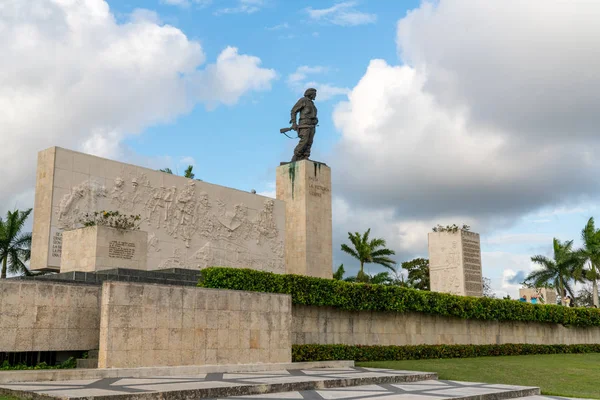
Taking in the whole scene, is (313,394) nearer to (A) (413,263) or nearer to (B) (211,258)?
(B) (211,258)

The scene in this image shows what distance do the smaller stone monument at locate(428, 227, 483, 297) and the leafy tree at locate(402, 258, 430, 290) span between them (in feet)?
61.5

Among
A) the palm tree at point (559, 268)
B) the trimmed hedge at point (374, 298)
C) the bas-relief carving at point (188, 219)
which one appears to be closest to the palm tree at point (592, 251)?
the palm tree at point (559, 268)

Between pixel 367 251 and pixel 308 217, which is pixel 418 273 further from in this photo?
pixel 308 217

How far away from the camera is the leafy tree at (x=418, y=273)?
41.1 m

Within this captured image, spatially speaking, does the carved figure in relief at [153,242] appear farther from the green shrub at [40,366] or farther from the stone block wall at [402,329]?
the green shrub at [40,366]

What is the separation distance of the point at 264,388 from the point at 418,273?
34.9m

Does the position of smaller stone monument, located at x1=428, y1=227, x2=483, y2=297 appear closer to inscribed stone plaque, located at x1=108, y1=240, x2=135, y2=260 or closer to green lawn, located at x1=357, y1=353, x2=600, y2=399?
green lawn, located at x1=357, y1=353, x2=600, y2=399

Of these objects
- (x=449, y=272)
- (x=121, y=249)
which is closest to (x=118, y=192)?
(x=121, y=249)

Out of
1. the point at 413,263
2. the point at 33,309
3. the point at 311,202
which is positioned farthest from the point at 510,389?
the point at 413,263

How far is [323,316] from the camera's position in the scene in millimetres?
13789

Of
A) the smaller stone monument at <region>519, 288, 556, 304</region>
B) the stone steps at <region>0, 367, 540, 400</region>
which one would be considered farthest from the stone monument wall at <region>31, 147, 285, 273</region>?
the smaller stone monument at <region>519, 288, 556, 304</region>

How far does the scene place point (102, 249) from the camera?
12070 mm

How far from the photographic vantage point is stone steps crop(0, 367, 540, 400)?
657 cm

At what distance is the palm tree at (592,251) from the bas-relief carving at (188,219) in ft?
73.2
